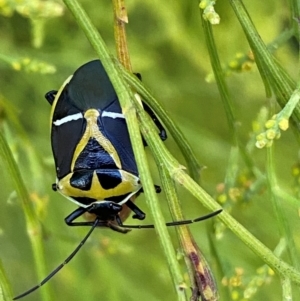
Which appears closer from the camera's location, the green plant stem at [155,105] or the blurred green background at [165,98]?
the green plant stem at [155,105]

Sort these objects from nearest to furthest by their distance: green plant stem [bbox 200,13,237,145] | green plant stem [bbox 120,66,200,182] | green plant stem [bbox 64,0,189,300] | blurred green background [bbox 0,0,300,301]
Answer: green plant stem [bbox 64,0,189,300] → green plant stem [bbox 120,66,200,182] → green plant stem [bbox 200,13,237,145] → blurred green background [bbox 0,0,300,301]

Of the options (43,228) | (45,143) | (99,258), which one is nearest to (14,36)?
(45,143)

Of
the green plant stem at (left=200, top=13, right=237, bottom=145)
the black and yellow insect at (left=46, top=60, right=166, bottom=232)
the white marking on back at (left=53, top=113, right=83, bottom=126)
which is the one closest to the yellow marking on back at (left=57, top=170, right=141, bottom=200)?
the black and yellow insect at (left=46, top=60, right=166, bottom=232)

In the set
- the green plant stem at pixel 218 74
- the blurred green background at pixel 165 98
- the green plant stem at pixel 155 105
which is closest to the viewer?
the green plant stem at pixel 155 105

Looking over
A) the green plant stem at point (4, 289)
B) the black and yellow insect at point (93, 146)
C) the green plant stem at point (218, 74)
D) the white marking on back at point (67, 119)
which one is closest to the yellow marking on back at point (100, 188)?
the black and yellow insect at point (93, 146)

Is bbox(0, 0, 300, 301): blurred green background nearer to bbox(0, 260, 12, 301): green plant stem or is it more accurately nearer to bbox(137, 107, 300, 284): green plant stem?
bbox(0, 260, 12, 301): green plant stem

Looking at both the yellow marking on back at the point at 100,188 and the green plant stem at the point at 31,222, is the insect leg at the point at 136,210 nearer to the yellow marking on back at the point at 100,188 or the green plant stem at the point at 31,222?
the yellow marking on back at the point at 100,188

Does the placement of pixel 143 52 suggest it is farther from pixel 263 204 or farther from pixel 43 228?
pixel 43 228
